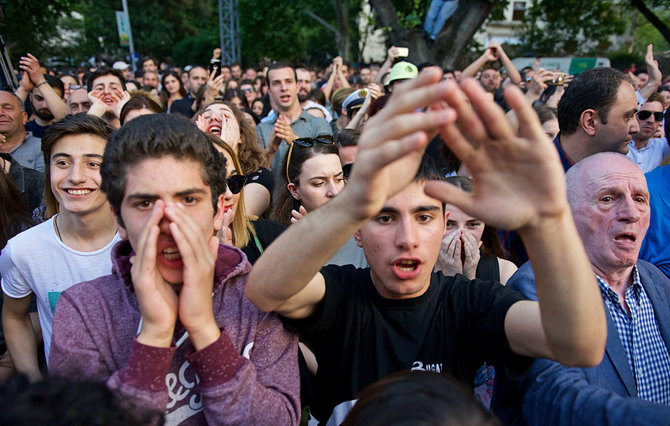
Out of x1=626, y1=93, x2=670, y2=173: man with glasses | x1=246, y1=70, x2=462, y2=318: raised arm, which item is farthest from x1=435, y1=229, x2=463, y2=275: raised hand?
x1=626, y1=93, x2=670, y2=173: man with glasses

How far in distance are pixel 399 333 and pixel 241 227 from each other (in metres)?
1.34

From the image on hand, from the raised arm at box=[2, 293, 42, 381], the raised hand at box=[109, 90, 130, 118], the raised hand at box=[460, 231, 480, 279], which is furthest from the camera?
the raised hand at box=[109, 90, 130, 118]

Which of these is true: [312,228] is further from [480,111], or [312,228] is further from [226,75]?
[226,75]

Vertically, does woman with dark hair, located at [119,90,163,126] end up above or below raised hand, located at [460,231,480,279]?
above

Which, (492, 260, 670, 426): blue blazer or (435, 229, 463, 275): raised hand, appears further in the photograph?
(435, 229, 463, 275): raised hand

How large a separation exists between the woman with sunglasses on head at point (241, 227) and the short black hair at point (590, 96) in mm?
2517

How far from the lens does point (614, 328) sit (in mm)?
1898

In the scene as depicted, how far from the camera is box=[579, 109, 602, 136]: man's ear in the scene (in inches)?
150

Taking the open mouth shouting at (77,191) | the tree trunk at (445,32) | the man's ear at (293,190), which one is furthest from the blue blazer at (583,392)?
the tree trunk at (445,32)

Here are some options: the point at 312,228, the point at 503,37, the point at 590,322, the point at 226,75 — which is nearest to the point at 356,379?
the point at 312,228

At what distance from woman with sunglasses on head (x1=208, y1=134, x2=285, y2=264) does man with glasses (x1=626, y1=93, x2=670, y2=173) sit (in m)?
3.97

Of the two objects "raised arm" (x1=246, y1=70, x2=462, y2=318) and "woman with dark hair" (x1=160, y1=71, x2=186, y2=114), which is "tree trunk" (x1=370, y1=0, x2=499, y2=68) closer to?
"woman with dark hair" (x1=160, y1=71, x2=186, y2=114)

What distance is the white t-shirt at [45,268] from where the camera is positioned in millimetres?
2381

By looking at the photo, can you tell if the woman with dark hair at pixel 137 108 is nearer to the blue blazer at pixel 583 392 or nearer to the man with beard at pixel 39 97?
the man with beard at pixel 39 97
